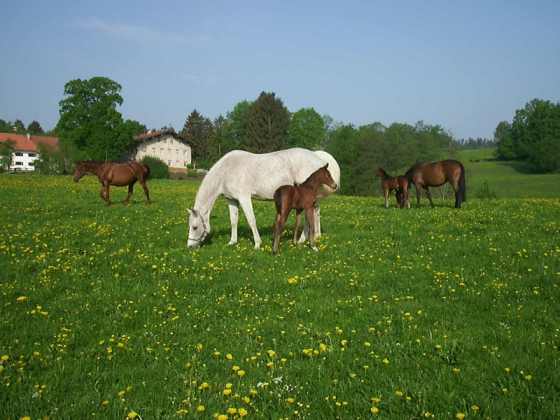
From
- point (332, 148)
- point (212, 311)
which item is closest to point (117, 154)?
point (332, 148)

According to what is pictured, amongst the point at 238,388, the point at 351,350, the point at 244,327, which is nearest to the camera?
the point at 238,388

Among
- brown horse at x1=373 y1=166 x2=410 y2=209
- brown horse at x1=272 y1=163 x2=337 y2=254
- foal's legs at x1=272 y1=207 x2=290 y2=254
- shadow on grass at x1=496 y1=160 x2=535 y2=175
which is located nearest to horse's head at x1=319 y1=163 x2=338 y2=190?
brown horse at x1=272 y1=163 x2=337 y2=254

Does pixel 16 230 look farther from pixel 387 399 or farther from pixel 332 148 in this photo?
pixel 332 148

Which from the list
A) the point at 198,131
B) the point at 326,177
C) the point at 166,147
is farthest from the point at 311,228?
the point at 198,131

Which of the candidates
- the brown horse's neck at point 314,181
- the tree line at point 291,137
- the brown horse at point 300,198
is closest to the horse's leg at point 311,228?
the brown horse at point 300,198

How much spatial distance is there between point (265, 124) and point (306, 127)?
64.2ft

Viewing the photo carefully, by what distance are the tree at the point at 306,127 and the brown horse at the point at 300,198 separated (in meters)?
95.6

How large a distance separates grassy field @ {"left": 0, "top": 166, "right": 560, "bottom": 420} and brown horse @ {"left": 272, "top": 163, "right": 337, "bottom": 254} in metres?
0.66

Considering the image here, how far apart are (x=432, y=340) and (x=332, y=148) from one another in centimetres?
7935

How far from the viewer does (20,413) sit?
13.1ft

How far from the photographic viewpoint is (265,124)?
8938cm

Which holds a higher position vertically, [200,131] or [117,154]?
[200,131]

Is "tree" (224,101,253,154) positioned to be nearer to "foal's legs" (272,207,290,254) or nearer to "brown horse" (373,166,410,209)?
"brown horse" (373,166,410,209)

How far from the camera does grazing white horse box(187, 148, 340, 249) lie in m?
11.6
